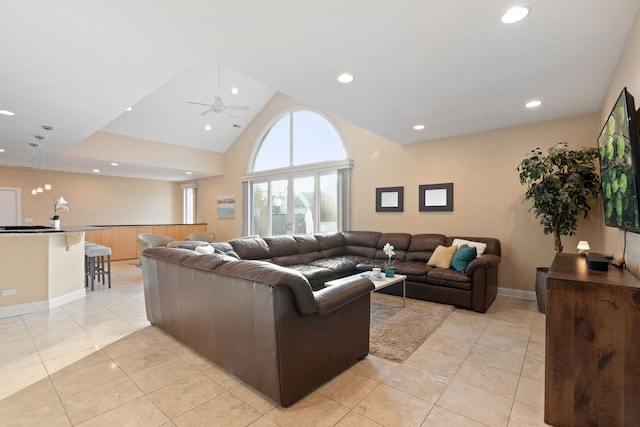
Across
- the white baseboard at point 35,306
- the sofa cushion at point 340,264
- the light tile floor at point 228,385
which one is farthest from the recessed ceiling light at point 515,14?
the white baseboard at point 35,306

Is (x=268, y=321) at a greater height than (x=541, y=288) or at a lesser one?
greater

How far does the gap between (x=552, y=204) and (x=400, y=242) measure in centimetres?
220

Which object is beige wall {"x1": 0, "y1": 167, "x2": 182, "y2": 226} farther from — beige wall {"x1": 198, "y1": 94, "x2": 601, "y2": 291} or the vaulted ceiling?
beige wall {"x1": 198, "y1": 94, "x2": 601, "y2": 291}

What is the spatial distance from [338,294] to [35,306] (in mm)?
4170

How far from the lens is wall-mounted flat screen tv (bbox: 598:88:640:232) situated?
5.64ft

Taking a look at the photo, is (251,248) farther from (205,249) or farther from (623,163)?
(623,163)

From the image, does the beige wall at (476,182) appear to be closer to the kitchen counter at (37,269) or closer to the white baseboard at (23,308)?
the kitchen counter at (37,269)

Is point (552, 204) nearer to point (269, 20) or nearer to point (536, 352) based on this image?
point (536, 352)

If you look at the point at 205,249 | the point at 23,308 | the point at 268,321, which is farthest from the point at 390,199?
the point at 23,308

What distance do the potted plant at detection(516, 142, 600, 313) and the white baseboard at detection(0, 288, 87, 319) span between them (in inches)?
251

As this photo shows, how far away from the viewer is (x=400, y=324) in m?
3.37

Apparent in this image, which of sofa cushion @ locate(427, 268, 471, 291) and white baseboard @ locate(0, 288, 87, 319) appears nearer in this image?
white baseboard @ locate(0, 288, 87, 319)

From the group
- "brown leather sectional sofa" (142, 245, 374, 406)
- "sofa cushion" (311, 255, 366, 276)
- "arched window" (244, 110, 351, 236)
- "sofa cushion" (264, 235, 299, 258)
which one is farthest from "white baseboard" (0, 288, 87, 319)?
"arched window" (244, 110, 351, 236)

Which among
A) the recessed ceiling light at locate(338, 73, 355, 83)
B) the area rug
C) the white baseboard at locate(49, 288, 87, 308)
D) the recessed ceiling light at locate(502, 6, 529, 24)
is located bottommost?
the area rug
